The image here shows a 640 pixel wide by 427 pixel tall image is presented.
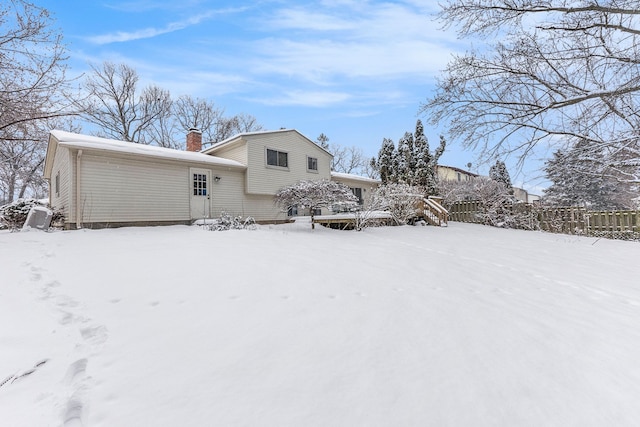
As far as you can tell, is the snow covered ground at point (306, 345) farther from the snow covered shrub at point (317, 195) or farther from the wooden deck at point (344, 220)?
the wooden deck at point (344, 220)

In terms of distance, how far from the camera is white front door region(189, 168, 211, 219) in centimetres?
1179

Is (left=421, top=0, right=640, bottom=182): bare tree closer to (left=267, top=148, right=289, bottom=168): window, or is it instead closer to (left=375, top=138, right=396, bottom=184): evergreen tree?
(left=267, top=148, right=289, bottom=168): window

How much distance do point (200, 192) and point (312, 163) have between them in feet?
19.2

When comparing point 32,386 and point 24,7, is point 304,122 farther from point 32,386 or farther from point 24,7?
point 32,386

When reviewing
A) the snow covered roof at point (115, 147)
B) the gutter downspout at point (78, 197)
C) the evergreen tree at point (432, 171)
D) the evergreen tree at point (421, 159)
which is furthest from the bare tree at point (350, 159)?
the gutter downspout at point (78, 197)

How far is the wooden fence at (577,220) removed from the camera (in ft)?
34.2

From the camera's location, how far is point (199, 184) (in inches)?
474

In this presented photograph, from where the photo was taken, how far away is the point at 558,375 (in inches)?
84.5

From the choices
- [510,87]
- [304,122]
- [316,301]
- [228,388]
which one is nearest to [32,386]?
[228,388]

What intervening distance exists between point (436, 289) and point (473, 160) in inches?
178

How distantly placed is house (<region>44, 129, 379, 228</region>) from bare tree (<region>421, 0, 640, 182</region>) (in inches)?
297

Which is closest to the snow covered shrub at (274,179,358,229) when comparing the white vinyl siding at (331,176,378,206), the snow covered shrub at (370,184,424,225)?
the snow covered shrub at (370,184,424,225)

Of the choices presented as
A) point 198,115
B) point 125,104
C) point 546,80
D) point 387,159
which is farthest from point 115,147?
point 198,115

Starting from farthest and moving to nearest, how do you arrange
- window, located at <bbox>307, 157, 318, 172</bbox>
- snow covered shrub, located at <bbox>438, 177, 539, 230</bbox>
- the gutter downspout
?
window, located at <bbox>307, 157, 318, 172</bbox>, snow covered shrub, located at <bbox>438, 177, 539, 230</bbox>, the gutter downspout
